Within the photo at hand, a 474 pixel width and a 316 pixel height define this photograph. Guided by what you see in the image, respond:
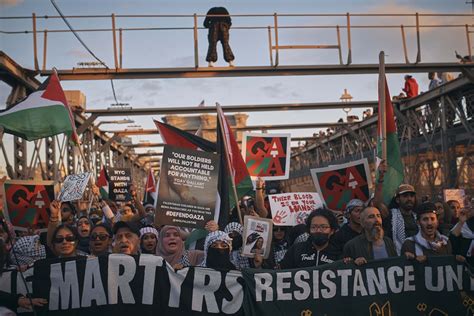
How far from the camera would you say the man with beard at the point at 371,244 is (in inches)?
239

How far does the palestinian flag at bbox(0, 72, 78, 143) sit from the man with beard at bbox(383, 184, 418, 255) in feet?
14.9

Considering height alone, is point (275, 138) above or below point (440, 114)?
below

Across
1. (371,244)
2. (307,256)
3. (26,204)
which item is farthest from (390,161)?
(26,204)

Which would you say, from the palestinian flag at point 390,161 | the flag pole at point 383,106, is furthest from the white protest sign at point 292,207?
the flag pole at point 383,106

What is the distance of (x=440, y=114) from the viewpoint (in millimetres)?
16250

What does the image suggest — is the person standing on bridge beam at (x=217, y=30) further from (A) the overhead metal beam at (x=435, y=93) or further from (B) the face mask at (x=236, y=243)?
(B) the face mask at (x=236, y=243)

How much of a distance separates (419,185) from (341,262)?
477 inches

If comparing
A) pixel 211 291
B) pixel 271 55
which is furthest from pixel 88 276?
pixel 271 55

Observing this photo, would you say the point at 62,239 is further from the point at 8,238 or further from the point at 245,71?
the point at 245,71

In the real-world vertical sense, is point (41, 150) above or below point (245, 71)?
below

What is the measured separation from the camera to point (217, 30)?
15.9 m

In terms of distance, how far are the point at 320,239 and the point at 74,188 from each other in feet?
14.1

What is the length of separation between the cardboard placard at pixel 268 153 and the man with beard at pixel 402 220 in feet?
11.0

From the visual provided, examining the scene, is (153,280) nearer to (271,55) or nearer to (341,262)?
(341,262)
